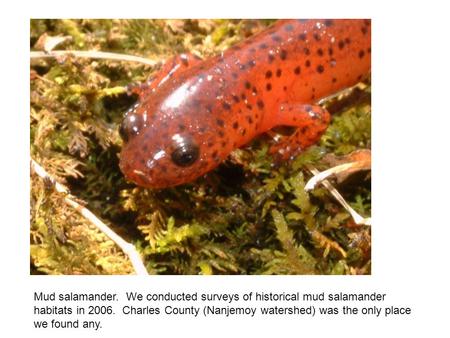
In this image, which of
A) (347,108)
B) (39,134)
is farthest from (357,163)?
(39,134)

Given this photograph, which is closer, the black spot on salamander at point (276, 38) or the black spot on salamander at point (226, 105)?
the black spot on salamander at point (226, 105)

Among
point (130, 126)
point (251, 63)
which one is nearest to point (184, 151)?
point (130, 126)

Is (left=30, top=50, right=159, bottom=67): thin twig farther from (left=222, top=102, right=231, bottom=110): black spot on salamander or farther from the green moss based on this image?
(left=222, top=102, right=231, bottom=110): black spot on salamander

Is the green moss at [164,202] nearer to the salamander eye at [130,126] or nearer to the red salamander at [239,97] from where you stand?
the red salamander at [239,97]

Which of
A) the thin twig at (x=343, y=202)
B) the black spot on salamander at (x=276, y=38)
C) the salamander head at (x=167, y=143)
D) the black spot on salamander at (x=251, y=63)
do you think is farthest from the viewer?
the black spot on salamander at (x=276, y=38)

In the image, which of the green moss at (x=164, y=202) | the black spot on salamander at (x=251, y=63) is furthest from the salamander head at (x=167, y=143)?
the black spot on salamander at (x=251, y=63)

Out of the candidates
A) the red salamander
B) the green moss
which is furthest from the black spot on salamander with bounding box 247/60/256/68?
the green moss
